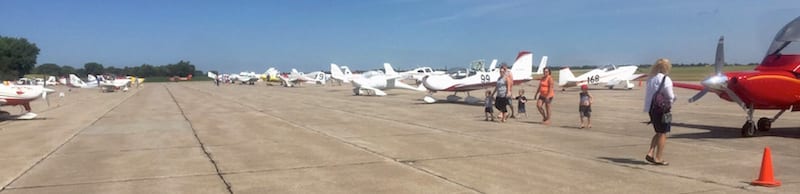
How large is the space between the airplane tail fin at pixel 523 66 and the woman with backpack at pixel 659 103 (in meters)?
15.5

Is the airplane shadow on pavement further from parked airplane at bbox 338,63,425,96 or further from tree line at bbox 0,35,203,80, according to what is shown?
tree line at bbox 0,35,203,80

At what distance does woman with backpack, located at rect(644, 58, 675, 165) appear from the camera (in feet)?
24.0

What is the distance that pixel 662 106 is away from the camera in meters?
7.34

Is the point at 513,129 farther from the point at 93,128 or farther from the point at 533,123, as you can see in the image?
the point at 93,128

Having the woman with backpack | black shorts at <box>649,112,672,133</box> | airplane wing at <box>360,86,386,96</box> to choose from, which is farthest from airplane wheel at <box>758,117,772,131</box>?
airplane wing at <box>360,86,386,96</box>

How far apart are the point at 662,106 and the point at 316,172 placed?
4.30 meters

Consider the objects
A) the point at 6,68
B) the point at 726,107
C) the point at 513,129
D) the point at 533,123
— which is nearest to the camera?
the point at 513,129

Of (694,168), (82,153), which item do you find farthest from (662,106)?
(82,153)

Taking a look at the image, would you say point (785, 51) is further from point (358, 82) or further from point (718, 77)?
point (358, 82)

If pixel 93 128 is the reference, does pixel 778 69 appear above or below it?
above

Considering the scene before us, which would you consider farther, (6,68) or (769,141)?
(6,68)

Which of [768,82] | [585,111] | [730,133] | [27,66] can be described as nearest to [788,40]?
[768,82]

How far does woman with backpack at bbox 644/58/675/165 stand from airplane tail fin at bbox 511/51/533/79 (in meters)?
15.5

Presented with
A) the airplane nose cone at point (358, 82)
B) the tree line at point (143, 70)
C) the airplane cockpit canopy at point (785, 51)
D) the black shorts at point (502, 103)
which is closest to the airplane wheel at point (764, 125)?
the airplane cockpit canopy at point (785, 51)
